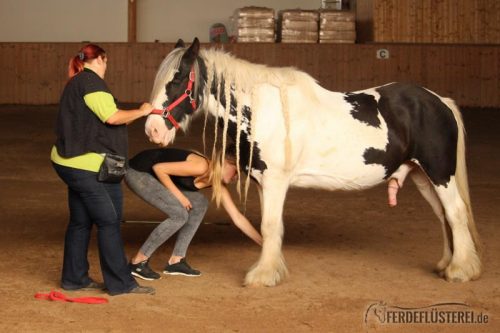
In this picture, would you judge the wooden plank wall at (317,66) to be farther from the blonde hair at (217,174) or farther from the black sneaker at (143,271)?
the black sneaker at (143,271)

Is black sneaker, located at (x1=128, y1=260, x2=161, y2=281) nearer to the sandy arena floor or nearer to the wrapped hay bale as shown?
the sandy arena floor

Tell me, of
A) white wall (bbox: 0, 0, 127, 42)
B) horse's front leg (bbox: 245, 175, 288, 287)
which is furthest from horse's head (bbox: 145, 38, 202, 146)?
white wall (bbox: 0, 0, 127, 42)

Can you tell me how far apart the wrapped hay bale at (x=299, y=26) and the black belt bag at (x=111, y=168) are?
44.0ft

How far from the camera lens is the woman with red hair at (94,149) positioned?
6.06 meters

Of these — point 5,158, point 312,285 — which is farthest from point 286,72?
point 5,158

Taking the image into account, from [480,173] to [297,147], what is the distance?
646 centimetres

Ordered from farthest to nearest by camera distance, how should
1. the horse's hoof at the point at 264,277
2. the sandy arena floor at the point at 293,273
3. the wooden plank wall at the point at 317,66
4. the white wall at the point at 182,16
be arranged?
the white wall at the point at 182,16
the wooden plank wall at the point at 317,66
the horse's hoof at the point at 264,277
the sandy arena floor at the point at 293,273

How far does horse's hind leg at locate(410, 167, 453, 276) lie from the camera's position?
23.2 feet

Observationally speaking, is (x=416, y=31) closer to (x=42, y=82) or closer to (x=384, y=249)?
(x=42, y=82)

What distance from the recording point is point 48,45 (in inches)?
762

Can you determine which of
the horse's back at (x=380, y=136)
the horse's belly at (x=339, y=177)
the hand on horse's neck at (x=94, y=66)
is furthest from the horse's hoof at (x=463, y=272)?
the hand on horse's neck at (x=94, y=66)

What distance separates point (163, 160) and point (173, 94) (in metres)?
0.51

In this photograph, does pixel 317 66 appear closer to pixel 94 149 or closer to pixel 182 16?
pixel 182 16

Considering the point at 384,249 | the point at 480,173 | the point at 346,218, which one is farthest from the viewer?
the point at 480,173
